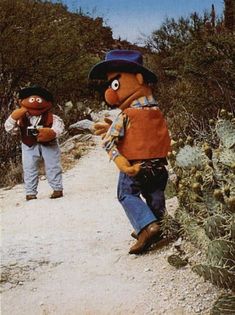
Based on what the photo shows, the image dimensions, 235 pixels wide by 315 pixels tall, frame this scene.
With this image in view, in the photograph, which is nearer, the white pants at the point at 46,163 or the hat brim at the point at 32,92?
the hat brim at the point at 32,92

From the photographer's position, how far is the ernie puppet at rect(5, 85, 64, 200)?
8.73 metres

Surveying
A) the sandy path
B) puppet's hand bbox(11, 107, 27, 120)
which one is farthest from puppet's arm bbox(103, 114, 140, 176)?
puppet's hand bbox(11, 107, 27, 120)

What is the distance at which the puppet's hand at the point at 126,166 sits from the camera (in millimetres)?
5691

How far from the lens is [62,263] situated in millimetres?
5844

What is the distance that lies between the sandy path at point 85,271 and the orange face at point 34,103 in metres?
1.30

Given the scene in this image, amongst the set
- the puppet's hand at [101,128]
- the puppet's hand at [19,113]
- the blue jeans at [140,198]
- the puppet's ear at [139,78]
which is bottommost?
the blue jeans at [140,198]

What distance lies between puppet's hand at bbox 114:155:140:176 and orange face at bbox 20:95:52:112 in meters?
3.17

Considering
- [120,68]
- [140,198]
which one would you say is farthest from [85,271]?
[120,68]

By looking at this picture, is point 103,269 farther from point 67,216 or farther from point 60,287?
point 67,216

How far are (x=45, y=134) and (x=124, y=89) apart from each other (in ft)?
9.52

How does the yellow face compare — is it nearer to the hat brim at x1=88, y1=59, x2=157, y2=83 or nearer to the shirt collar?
the hat brim at x1=88, y1=59, x2=157, y2=83

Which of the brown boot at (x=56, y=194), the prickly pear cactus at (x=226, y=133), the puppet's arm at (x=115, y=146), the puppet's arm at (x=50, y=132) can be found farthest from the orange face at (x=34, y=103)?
the prickly pear cactus at (x=226, y=133)

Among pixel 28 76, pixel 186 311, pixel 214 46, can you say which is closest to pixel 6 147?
pixel 28 76

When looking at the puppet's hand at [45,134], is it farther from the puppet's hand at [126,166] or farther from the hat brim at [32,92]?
the puppet's hand at [126,166]
